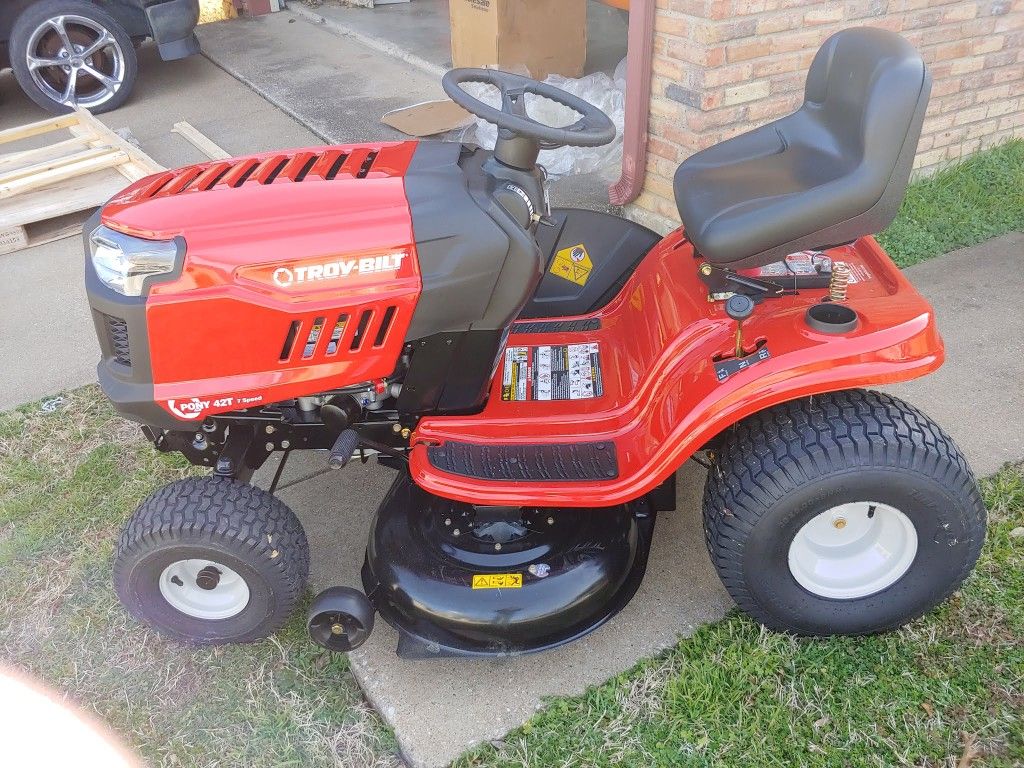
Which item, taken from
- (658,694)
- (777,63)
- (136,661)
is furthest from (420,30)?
(658,694)

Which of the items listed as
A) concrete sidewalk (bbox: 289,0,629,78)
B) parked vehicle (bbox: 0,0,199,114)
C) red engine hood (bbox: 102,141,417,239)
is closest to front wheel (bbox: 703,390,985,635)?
red engine hood (bbox: 102,141,417,239)

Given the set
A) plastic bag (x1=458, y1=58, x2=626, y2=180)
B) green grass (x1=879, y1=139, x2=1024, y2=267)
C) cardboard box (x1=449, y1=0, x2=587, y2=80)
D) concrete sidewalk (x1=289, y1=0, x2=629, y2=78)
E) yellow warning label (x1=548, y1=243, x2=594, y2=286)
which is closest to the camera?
yellow warning label (x1=548, y1=243, x2=594, y2=286)

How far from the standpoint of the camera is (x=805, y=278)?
209cm

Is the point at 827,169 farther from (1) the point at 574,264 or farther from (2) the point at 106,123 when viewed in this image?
(2) the point at 106,123

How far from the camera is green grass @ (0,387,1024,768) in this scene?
75.9 inches

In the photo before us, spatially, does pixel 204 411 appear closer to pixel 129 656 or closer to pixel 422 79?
pixel 129 656

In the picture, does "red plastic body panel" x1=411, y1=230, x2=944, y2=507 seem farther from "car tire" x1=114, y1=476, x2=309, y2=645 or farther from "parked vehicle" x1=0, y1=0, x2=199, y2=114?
"parked vehicle" x1=0, y1=0, x2=199, y2=114

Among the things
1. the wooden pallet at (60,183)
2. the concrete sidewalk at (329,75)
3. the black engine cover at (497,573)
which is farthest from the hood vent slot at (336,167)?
the wooden pallet at (60,183)

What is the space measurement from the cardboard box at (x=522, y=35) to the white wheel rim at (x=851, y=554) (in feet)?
13.1

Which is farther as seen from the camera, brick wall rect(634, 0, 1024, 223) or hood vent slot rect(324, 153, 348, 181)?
brick wall rect(634, 0, 1024, 223)

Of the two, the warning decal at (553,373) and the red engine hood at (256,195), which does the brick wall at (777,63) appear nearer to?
the warning decal at (553,373)

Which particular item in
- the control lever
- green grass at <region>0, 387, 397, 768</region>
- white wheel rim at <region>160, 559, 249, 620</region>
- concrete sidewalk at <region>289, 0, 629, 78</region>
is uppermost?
the control lever

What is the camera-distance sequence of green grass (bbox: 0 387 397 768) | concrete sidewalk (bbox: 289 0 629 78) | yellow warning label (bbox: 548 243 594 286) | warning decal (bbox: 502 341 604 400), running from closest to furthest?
green grass (bbox: 0 387 397 768) < warning decal (bbox: 502 341 604 400) < yellow warning label (bbox: 548 243 594 286) < concrete sidewalk (bbox: 289 0 629 78)

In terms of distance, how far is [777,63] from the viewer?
366cm
